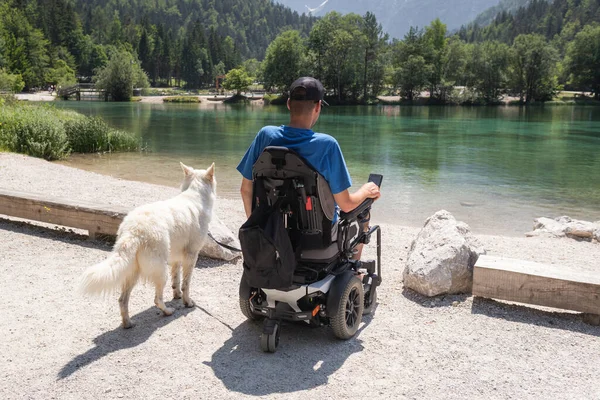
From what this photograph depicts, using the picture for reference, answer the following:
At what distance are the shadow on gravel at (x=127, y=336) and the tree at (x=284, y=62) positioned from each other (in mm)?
102468

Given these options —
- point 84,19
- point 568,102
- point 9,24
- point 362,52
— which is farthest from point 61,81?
point 568,102

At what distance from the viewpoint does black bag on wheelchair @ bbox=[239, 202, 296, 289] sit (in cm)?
414

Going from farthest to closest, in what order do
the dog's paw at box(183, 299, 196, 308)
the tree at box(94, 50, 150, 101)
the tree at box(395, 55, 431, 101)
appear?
the tree at box(94, 50, 150, 101) < the tree at box(395, 55, 431, 101) < the dog's paw at box(183, 299, 196, 308)

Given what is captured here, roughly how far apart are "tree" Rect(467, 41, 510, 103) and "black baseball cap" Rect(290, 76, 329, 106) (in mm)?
100138

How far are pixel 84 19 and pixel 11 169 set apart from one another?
193470 mm

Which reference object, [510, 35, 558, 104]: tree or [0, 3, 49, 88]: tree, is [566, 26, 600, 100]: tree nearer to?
[510, 35, 558, 104]: tree

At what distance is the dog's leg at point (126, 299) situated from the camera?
187 inches

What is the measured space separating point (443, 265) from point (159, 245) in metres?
3.21

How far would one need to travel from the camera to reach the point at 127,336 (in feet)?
16.0

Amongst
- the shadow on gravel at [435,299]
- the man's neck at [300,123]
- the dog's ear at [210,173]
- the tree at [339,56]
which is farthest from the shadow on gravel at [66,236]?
the tree at [339,56]

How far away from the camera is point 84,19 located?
18375cm

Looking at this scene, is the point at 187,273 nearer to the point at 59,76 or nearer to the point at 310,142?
the point at 310,142

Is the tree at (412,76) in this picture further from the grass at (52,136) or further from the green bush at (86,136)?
the green bush at (86,136)

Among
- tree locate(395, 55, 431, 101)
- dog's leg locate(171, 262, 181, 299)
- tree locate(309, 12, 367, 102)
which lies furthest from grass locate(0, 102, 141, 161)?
tree locate(395, 55, 431, 101)
